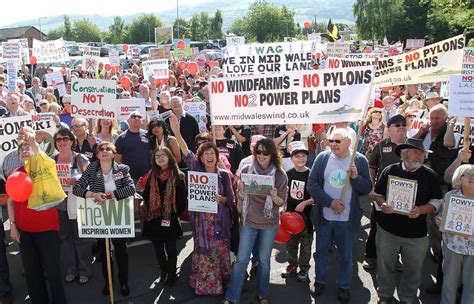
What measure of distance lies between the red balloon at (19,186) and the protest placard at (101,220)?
1.94 feet

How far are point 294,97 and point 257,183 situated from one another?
4.11 ft

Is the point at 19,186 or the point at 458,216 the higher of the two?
the point at 19,186

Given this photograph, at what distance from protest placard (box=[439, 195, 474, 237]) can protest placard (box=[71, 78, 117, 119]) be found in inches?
205

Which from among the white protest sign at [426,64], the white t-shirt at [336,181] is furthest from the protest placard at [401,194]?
the white protest sign at [426,64]

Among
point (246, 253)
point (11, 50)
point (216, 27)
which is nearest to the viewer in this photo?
point (246, 253)

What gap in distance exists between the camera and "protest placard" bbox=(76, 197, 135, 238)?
520 cm

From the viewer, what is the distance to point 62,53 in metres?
17.6

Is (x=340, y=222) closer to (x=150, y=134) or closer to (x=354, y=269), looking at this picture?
(x=354, y=269)

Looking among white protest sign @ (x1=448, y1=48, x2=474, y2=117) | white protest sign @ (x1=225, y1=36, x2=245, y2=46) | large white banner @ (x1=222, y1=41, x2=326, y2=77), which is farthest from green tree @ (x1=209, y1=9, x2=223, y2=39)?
white protest sign @ (x1=448, y1=48, x2=474, y2=117)

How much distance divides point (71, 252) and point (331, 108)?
390cm

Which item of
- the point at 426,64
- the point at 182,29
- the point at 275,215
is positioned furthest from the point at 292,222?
the point at 182,29

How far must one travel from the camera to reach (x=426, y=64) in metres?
7.73

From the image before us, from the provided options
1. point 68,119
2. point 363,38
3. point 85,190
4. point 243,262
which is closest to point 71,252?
point 85,190

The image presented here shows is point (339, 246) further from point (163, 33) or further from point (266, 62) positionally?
point (163, 33)
